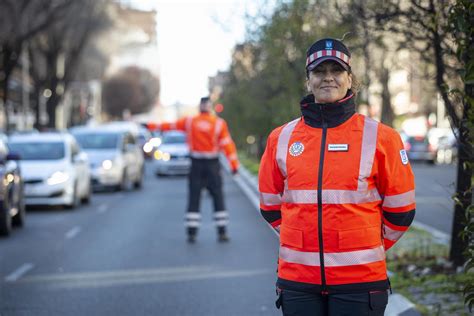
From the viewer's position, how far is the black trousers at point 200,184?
46.7 ft

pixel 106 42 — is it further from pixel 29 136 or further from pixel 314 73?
→ pixel 314 73

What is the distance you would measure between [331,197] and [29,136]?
60.3ft

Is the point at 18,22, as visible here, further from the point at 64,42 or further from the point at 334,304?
the point at 334,304

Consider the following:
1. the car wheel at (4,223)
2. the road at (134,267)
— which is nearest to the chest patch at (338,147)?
the road at (134,267)

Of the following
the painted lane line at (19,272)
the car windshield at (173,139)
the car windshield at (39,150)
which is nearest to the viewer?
the painted lane line at (19,272)

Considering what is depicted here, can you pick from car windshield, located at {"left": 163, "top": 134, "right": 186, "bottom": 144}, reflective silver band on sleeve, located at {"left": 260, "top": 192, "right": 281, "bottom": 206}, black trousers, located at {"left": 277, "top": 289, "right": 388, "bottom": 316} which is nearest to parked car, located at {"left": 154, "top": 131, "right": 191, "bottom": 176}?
car windshield, located at {"left": 163, "top": 134, "right": 186, "bottom": 144}

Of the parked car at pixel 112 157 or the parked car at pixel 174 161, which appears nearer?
the parked car at pixel 112 157

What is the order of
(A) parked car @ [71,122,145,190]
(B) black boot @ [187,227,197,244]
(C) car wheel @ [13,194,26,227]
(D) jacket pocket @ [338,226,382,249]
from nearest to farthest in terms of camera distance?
1. (D) jacket pocket @ [338,226,382,249]
2. (B) black boot @ [187,227,197,244]
3. (C) car wheel @ [13,194,26,227]
4. (A) parked car @ [71,122,145,190]

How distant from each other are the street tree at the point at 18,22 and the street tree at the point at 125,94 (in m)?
83.0

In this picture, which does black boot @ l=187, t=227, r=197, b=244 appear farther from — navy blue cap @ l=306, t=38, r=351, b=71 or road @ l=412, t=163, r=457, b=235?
navy blue cap @ l=306, t=38, r=351, b=71

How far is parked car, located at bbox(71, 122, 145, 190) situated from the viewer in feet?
89.8

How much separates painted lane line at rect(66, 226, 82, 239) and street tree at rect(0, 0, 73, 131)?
2013 cm

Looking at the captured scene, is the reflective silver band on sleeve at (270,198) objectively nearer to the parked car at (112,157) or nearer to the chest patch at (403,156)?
the chest patch at (403,156)

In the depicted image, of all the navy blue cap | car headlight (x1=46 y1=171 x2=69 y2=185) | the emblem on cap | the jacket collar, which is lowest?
car headlight (x1=46 y1=171 x2=69 y2=185)
